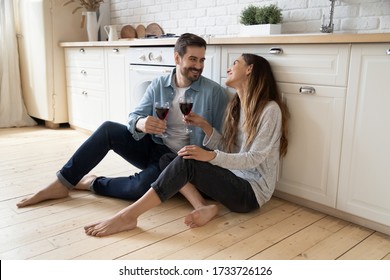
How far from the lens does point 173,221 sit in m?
1.83

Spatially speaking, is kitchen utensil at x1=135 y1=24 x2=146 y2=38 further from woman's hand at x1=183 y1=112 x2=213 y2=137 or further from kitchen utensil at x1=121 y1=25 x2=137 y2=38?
woman's hand at x1=183 y1=112 x2=213 y2=137

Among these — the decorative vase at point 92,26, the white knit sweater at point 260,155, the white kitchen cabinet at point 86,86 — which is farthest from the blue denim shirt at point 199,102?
the decorative vase at point 92,26

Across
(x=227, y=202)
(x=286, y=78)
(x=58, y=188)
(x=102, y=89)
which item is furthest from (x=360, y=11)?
(x=102, y=89)

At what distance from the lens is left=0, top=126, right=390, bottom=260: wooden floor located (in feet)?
5.04

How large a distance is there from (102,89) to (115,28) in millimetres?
647

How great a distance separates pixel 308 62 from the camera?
1.83 metres

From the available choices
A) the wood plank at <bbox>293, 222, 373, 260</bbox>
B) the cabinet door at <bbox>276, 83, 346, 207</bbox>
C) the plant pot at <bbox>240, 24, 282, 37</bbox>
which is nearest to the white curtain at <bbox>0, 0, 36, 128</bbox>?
the plant pot at <bbox>240, 24, 282, 37</bbox>

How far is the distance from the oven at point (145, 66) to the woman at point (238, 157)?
28.0 inches

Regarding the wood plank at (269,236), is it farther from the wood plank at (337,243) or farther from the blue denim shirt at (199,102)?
the blue denim shirt at (199,102)

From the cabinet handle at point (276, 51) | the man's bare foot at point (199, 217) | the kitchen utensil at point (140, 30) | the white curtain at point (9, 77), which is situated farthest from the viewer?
the white curtain at point (9, 77)

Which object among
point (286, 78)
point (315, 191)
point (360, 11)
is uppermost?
point (360, 11)

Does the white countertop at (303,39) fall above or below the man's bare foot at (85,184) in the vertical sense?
above

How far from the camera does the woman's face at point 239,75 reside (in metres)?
1.91
